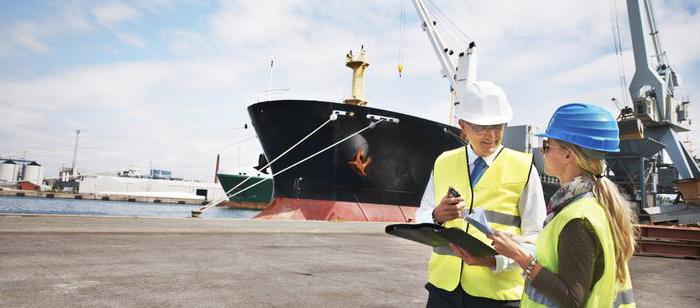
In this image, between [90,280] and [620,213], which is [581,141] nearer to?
[620,213]

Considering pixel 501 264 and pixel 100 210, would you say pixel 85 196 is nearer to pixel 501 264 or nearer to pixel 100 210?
pixel 100 210

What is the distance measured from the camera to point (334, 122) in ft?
59.3

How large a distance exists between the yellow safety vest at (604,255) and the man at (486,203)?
0.33 m

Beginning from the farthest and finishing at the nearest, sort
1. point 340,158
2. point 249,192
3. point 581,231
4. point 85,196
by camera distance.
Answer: point 85,196 → point 249,192 → point 340,158 → point 581,231

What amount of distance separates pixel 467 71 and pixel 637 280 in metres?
14.9

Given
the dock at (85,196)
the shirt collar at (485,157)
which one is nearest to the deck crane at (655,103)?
the shirt collar at (485,157)

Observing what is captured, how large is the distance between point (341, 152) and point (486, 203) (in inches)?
646

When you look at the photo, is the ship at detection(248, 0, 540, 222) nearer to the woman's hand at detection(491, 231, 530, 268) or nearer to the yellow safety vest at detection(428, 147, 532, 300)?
the yellow safety vest at detection(428, 147, 532, 300)

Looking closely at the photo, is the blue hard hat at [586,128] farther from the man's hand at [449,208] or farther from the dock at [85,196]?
the dock at [85,196]

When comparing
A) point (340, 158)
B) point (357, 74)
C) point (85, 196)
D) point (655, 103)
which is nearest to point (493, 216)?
point (340, 158)

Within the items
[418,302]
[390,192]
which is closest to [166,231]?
[418,302]

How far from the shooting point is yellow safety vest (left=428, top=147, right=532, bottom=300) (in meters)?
1.88

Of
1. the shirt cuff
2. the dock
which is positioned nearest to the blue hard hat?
the shirt cuff

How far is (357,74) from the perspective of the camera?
2297cm
